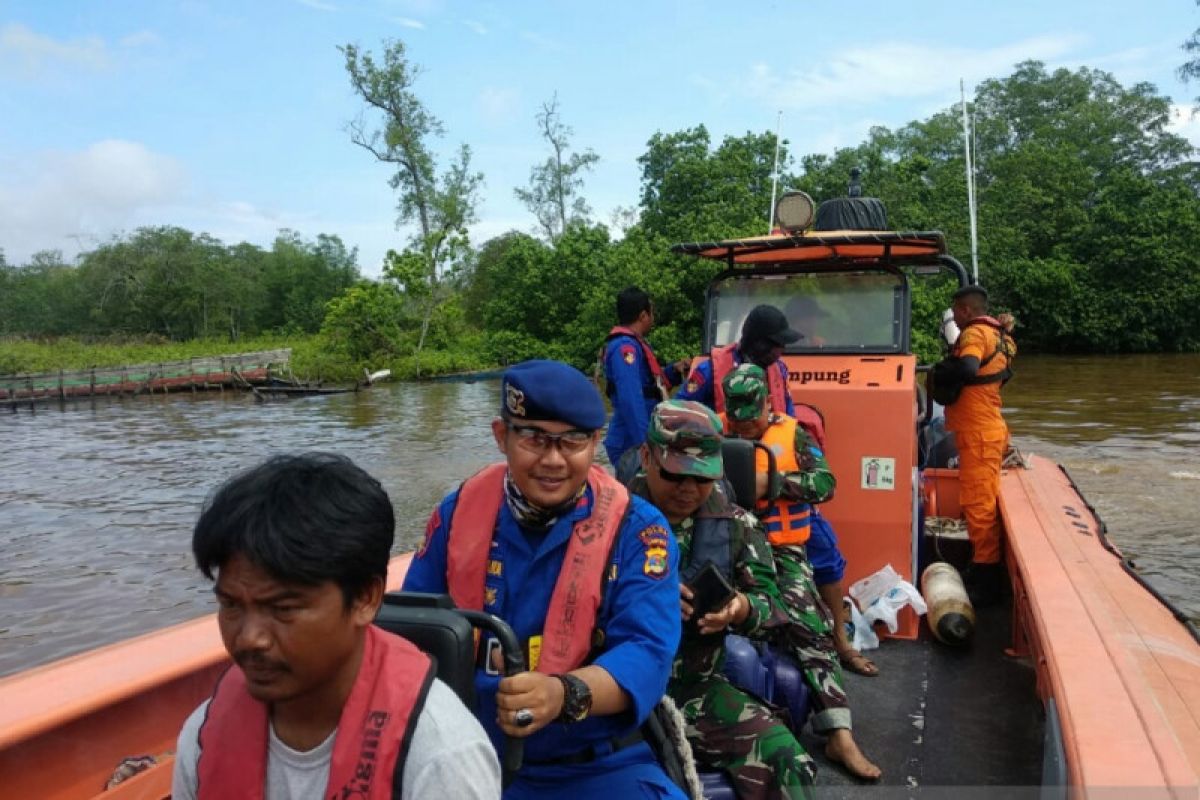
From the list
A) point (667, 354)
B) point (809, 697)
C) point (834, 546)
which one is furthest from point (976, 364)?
point (667, 354)

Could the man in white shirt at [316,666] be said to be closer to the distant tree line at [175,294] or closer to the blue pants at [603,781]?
the blue pants at [603,781]

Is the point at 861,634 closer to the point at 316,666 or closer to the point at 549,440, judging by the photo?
the point at 549,440

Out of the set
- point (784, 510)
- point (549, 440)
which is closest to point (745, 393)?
point (784, 510)

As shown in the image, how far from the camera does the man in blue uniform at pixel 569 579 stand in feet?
5.29

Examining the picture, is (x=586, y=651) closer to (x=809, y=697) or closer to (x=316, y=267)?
(x=809, y=697)

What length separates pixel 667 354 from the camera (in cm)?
1373

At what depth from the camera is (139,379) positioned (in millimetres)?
30141

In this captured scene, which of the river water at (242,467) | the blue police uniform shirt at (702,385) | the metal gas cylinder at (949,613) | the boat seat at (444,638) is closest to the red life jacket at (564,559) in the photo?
the boat seat at (444,638)

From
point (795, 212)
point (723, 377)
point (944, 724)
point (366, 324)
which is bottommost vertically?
point (944, 724)

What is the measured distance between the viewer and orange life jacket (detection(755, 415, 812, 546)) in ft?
10.4

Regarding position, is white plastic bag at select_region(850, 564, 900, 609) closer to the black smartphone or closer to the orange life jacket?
the orange life jacket

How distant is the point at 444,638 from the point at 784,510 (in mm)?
2060

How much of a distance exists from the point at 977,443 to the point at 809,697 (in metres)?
2.19

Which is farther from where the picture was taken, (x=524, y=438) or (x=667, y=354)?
(x=667, y=354)
